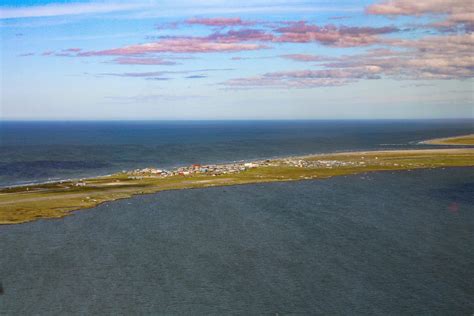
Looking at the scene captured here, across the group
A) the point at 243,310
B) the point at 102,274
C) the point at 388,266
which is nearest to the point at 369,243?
the point at 388,266

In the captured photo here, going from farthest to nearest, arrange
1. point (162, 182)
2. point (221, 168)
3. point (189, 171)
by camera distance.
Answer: point (221, 168), point (189, 171), point (162, 182)

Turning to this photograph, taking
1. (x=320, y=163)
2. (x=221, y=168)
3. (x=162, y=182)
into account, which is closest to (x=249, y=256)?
(x=162, y=182)

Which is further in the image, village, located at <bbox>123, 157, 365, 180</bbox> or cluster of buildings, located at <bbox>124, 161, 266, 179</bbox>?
village, located at <bbox>123, 157, 365, 180</bbox>

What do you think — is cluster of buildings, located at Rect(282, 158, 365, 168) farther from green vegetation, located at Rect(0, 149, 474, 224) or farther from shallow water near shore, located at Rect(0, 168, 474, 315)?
shallow water near shore, located at Rect(0, 168, 474, 315)

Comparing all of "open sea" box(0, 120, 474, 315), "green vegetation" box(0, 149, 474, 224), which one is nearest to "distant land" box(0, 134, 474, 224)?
"green vegetation" box(0, 149, 474, 224)

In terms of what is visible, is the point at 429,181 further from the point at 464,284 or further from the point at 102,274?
the point at 102,274

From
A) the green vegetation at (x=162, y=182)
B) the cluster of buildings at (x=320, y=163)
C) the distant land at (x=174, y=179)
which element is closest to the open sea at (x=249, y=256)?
the green vegetation at (x=162, y=182)

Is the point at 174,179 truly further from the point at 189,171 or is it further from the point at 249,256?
the point at 249,256

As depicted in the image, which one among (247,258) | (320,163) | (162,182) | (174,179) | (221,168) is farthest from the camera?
(320,163)

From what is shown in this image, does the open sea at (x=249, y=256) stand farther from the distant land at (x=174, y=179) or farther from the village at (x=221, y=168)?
the village at (x=221, y=168)
